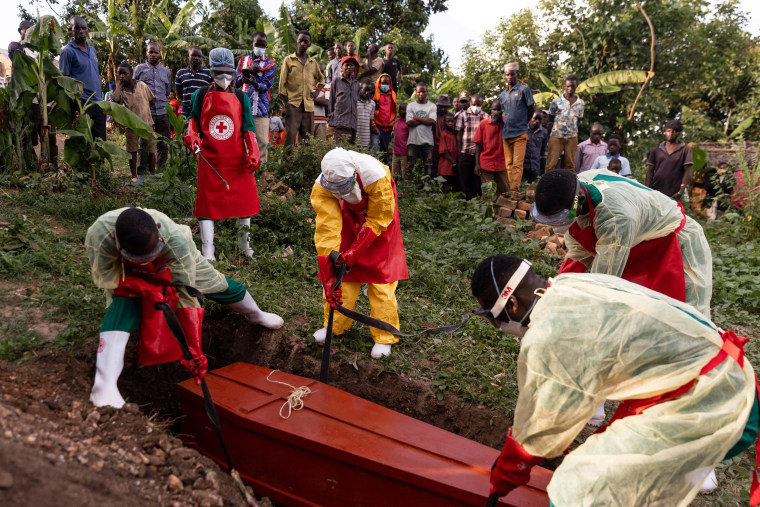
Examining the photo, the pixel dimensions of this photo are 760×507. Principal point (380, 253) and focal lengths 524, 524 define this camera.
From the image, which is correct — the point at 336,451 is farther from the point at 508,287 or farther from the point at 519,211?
the point at 519,211

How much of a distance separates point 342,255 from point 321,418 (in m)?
1.12

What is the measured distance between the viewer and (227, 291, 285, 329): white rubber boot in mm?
3709

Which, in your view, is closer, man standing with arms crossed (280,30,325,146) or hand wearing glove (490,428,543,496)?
hand wearing glove (490,428,543,496)

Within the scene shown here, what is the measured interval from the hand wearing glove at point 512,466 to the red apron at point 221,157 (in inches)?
138

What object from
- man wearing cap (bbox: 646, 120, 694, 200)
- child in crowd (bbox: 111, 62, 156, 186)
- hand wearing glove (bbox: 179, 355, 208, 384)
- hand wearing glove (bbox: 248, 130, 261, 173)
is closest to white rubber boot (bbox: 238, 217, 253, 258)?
hand wearing glove (bbox: 248, 130, 261, 173)

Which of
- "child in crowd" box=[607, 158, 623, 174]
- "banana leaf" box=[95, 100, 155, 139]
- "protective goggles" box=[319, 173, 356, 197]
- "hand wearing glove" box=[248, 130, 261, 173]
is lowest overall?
"protective goggles" box=[319, 173, 356, 197]

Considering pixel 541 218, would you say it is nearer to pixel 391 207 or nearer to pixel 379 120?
pixel 391 207

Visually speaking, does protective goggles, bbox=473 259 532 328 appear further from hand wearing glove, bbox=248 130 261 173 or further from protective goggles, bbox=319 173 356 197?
hand wearing glove, bbox=248 130 261 173

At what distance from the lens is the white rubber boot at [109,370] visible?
2.73 metres

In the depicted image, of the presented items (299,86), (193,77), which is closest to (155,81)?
(193,77)

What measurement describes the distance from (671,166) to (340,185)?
6.09m

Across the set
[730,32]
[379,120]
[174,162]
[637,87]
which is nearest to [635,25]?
[637,87]

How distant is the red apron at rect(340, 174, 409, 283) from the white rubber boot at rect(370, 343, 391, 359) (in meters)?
0.48

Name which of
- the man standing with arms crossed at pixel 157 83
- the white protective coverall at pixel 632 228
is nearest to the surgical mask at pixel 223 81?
the white protective coverall at pixel 632 228
